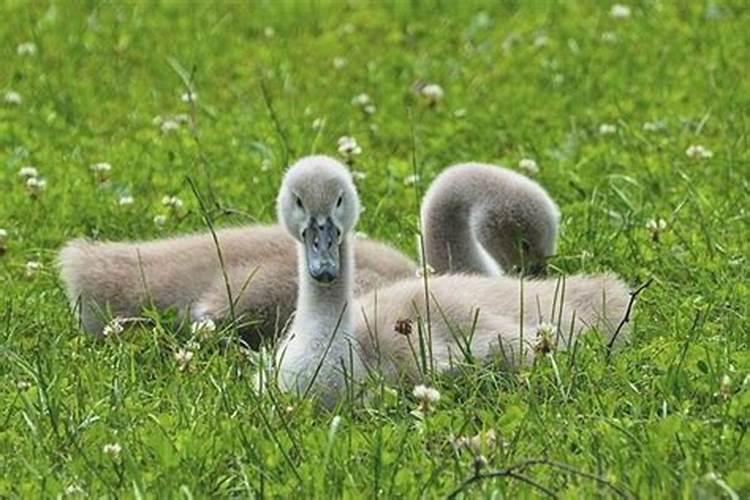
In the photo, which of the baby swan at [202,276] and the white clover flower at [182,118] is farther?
the white clover flower at [182,118]

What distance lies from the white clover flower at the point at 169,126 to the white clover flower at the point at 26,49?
56.6 inches

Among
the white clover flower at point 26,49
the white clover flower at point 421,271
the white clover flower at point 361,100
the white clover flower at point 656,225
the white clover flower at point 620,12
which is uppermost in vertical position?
the white clover flower at point 421,271

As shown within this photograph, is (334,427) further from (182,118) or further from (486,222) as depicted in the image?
(182,118)

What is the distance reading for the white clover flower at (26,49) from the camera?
11.2 m

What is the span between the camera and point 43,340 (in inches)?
271

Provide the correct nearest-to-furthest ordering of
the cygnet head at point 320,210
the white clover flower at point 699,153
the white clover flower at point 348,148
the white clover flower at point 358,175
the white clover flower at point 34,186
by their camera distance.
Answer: the cygnet head at point 320,210, the white clover flower at point 34,186, the white clover flower at point 348,148, the white clover flower at point 358,175, the white clover flower at point 699,153

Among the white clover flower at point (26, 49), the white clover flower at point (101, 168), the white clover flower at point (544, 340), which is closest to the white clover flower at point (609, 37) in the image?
the white clover flower at point (26, 49)

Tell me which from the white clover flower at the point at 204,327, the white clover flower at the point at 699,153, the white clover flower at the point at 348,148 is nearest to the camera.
→ the white clover flower at the point at 204,327

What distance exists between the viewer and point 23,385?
6.32 m

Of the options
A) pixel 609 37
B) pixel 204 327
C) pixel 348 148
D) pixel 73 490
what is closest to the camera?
pixel 73 490

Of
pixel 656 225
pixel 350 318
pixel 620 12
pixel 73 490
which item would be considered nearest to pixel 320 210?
pixel 350 318

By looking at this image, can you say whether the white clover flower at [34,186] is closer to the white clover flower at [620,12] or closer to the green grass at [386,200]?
the green grass at [386,200]

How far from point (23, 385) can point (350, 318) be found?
3.21 ft

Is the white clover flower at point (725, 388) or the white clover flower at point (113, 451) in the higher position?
the white clover flower at point (725, 388)
